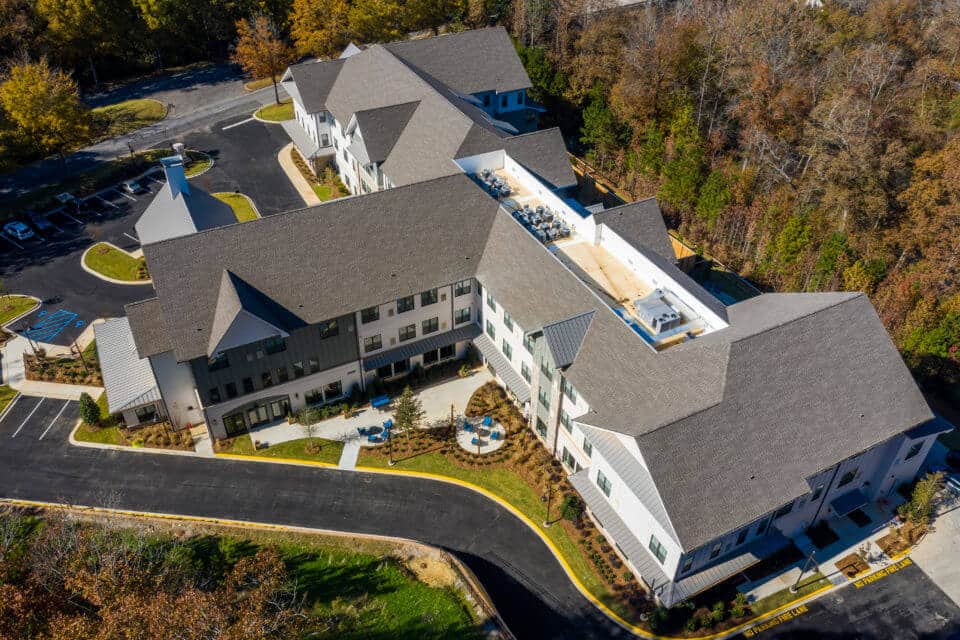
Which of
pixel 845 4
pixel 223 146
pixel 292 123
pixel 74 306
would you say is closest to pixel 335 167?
pixel 292 123

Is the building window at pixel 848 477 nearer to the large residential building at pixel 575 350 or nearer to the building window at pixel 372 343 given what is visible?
the large residential building at pixel 575 350

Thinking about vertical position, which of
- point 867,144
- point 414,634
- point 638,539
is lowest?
point 414,634

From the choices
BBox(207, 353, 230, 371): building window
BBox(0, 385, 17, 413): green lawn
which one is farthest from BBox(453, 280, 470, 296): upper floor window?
BBox(0, 385, 17, 413): green lawn

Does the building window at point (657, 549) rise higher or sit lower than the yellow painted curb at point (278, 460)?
higher

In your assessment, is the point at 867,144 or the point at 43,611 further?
the point at 867,144

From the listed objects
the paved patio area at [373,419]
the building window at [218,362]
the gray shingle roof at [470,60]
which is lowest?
the paved patio area at [373,419]

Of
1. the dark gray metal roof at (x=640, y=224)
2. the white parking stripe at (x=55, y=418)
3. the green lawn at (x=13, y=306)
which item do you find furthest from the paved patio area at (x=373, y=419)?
the green lawn at (x=13, y=306)

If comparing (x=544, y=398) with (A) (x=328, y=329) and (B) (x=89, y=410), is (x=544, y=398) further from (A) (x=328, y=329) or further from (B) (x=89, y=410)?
(B) (x=89, y=410)

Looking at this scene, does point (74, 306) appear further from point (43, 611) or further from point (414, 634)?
point (414, 634)
